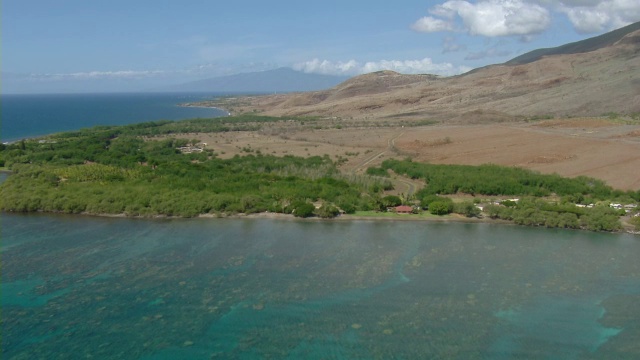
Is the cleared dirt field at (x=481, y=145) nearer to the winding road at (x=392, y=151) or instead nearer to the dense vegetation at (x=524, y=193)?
the winding road at (x=392, y=151)

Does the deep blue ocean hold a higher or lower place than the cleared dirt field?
lower

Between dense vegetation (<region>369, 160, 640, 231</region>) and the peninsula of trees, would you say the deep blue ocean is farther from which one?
the peninsula of trees

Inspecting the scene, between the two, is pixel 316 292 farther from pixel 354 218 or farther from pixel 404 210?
pixel 404 210

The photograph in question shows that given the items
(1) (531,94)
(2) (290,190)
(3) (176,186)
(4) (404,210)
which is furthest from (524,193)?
(1) (531,94)

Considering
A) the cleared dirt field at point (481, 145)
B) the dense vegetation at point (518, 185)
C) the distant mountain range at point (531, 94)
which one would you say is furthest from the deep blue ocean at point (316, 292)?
the distant mountain range at point (531, 94)

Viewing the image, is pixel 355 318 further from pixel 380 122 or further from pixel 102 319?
pixel 380 122

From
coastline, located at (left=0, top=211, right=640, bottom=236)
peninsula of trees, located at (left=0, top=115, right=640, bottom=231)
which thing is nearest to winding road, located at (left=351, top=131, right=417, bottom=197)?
peninsula of trees, located at (left=0, top=115, right=640, bottom=231)
